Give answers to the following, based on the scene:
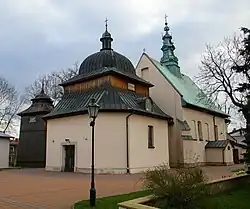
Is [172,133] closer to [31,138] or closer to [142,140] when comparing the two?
[142,140]

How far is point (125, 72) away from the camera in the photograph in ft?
94.1

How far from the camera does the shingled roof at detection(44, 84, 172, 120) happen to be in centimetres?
2441

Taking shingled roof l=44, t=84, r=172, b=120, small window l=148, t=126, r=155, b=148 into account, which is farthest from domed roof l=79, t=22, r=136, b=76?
small window l=148, t=126, r=155, b=148

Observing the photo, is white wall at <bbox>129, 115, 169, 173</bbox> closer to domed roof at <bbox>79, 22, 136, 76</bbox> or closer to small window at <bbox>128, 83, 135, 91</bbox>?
small window at <bbox>128, 83, 135, 91</bbox>

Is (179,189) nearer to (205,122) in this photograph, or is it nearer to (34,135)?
(205,122)

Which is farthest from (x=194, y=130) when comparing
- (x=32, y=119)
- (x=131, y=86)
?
(x=32, y=119)

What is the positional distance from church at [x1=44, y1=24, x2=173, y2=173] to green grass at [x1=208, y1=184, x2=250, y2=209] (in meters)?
11.3

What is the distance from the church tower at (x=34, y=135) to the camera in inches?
1427

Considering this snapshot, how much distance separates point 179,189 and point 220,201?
304cm

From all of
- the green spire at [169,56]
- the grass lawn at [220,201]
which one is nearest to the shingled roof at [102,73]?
the green spire at [169,56]

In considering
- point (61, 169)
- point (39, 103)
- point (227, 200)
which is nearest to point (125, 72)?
point (61, 169)

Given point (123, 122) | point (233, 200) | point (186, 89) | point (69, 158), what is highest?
point (186, 89)

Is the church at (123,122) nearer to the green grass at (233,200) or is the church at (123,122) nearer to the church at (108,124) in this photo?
the church at (108,124)

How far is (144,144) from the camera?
2534cm
